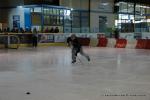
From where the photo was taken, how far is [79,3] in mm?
45625

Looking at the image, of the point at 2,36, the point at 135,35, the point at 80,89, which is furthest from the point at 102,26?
the point at 80,89

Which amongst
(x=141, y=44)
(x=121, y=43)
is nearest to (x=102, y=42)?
(x=121, y=43)

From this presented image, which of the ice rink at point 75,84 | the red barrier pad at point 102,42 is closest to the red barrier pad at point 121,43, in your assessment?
the red barrier pad at point 102,42

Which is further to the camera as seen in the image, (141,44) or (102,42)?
(102,42)

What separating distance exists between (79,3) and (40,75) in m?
32.6

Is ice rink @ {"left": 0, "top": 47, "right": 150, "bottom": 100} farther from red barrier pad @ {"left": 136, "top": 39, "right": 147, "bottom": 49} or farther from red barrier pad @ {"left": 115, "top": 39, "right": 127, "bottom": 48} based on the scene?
red barrier pad @ {"left": 115, "top": 39, "right": 127, "bottom": 48}

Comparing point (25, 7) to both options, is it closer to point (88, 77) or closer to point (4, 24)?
point (4, 24)

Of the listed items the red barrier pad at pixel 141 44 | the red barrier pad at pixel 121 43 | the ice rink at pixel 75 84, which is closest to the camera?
the ice rink at pixel 75 84

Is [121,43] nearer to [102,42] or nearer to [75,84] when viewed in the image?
[102,42]

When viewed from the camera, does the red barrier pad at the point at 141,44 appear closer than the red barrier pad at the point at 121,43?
Yes

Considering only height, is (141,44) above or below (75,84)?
above

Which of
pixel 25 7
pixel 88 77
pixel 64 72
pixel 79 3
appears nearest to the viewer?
pixel 88 77

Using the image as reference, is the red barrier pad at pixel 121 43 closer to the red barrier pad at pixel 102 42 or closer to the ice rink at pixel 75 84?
the red barrier pad at pixel 102 42

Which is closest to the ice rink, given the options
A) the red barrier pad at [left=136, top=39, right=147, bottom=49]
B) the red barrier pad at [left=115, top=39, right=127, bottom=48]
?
the red barrier pad at [left=136, top=39, right=147, bottom=49]
